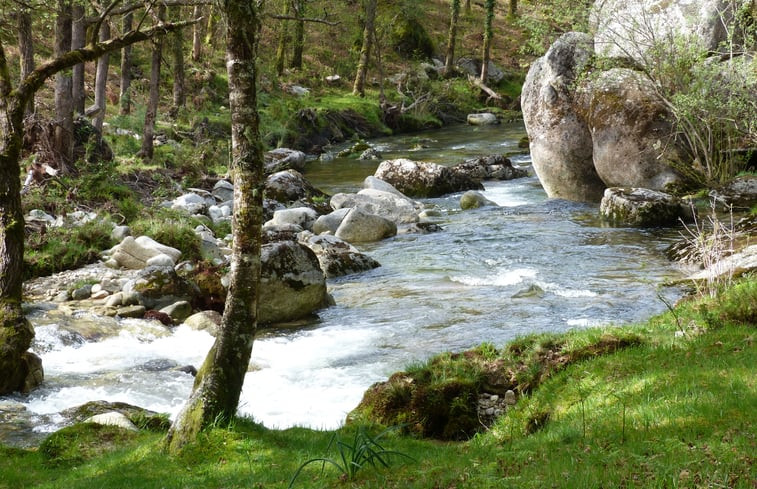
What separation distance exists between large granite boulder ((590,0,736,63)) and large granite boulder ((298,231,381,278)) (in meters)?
9.49

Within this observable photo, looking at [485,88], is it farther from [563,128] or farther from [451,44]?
[563,128]

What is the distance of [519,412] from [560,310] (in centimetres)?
568

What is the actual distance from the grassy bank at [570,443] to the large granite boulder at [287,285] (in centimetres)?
568

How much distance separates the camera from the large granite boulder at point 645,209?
62.7 feet

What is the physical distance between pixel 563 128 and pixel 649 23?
4528 mm

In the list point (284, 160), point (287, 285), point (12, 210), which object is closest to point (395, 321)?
point (287, 285)

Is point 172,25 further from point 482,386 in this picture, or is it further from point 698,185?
point 698,185

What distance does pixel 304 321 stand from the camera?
43.9ft

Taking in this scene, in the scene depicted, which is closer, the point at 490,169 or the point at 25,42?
the point at 25,42

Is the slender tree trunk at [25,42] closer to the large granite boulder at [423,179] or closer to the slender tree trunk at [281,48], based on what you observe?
the large granite boulder at [423,179]

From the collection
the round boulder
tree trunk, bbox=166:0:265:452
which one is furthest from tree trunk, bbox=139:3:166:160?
tree trunk, bbox=166:0:265:452

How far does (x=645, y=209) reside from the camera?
19219 millimetres

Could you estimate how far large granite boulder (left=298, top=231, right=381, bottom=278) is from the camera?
651 inches

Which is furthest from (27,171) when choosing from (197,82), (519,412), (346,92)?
(346,92)
